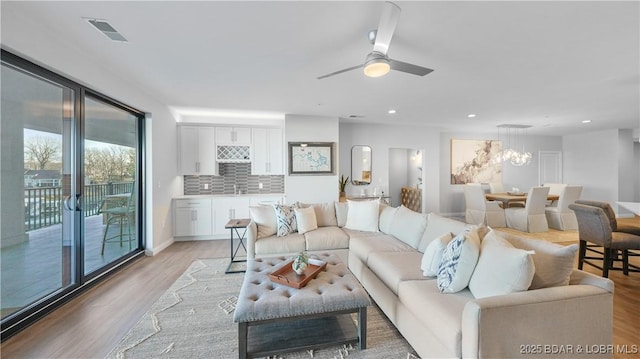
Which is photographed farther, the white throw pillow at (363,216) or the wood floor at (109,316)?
the white throw pillow at (363,216)

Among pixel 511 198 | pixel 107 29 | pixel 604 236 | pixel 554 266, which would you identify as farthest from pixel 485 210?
pixel 107 29

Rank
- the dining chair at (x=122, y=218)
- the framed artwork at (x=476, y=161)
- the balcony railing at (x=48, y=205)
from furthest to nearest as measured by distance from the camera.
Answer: the framed artwork at (x=476, y=161)
the dining chair at (x=122, y=218)
the balcony railing at (x=48, y=205)

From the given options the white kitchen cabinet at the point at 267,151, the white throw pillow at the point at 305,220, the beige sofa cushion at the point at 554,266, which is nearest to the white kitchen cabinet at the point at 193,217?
the white kitchen cabinet at the point at 267,151

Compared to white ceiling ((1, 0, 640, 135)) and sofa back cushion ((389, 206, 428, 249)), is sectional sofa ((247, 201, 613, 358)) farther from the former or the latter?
white ceiling ((1, 0, 640, 135))

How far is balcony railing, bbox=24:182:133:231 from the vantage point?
7.18 ft

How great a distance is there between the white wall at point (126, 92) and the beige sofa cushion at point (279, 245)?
2172 mm

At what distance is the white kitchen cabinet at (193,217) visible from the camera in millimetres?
4844

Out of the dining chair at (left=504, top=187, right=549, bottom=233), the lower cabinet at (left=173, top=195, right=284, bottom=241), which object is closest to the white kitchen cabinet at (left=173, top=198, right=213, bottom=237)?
the lower cabinet at (left=173, top=195, right=284, bottom=241)

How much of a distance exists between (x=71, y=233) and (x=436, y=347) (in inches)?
142

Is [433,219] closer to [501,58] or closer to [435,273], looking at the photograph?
[435,273]

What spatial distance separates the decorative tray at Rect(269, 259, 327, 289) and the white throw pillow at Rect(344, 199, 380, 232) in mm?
1449

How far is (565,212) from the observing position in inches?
219

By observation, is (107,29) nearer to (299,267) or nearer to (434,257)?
(299,267)

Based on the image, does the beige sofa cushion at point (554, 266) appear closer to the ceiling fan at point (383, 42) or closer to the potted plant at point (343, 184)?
the ceiling fan at point (383, 42)
